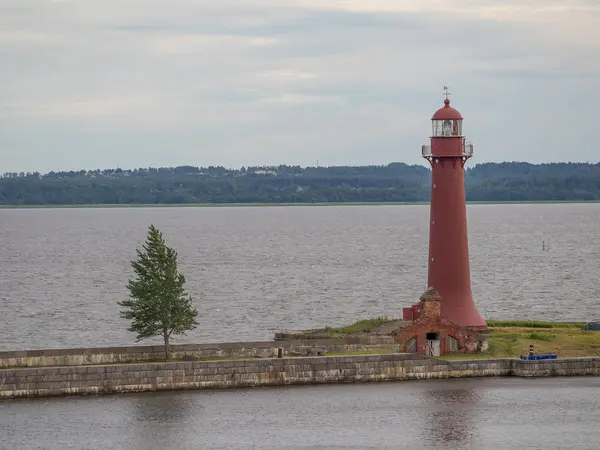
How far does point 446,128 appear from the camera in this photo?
188 ft

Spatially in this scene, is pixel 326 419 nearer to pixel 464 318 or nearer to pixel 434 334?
pixel 434 334

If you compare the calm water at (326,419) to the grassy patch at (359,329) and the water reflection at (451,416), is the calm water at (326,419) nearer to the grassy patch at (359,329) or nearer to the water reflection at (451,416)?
the water reflection at (451,416)

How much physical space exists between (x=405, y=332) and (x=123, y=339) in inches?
880

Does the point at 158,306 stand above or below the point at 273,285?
above

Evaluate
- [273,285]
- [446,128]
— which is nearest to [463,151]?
[446,128]

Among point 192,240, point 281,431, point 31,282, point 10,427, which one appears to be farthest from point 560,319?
point 192,240

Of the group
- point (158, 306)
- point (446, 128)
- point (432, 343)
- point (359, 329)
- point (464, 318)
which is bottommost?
point (432, 343)

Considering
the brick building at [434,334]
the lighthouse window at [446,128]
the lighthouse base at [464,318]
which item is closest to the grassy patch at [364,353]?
the brick building at [434,334]

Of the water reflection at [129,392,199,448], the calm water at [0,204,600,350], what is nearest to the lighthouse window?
the water reflection at [129,392,199,448]

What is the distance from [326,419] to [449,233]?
43.8 feet

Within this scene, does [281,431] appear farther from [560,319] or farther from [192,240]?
[192,240]

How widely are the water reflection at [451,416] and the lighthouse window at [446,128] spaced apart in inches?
462

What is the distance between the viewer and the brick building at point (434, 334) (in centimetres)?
5462

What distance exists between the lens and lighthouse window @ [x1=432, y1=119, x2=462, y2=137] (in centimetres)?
5728
